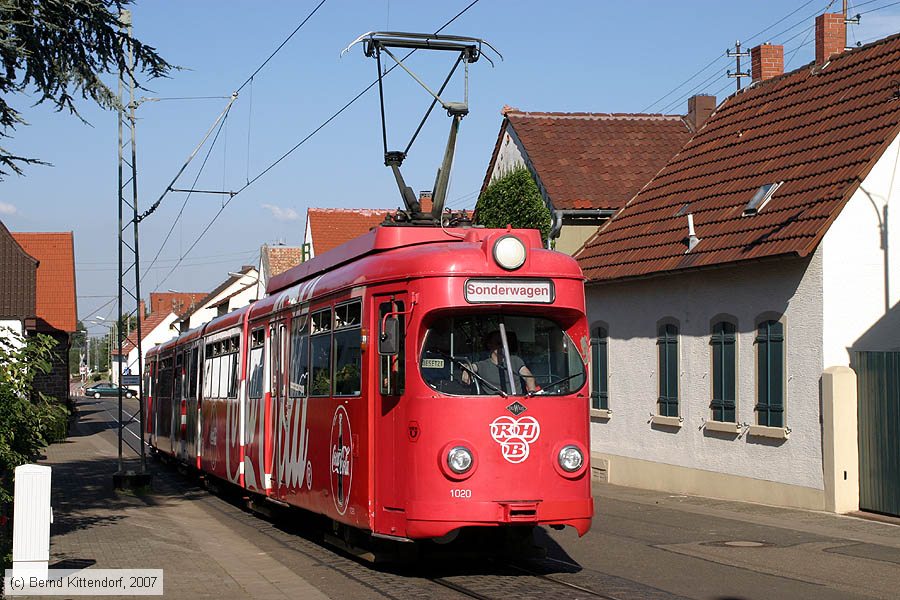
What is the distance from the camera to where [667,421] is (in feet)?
70.4

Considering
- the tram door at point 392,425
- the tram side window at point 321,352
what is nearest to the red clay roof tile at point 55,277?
the tram side window at point 321,352

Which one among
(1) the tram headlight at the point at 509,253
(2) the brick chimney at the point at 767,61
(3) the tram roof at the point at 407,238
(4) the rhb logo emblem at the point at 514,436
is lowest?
(4) the rhb logo emblem at the point at 514,436

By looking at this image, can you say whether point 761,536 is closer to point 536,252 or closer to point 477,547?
point 477,547

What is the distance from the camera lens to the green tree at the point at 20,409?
9875 millimetres

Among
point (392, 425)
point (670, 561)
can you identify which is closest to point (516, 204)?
point (670, 561)

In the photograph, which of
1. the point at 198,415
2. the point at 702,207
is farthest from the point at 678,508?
the point at 198,415

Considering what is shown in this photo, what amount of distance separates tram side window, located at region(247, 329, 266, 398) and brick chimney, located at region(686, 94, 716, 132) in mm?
18940

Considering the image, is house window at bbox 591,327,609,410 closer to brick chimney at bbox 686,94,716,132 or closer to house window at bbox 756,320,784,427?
house window at bbox 756,320,784,427

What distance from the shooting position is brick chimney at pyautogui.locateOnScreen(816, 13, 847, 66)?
23.5 metres

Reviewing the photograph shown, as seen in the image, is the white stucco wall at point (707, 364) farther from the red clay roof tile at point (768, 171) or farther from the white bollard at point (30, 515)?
the white bollard at point (30, 515)

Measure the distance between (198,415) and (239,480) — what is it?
4.89 meters

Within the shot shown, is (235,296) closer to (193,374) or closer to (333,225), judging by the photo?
(333,225)

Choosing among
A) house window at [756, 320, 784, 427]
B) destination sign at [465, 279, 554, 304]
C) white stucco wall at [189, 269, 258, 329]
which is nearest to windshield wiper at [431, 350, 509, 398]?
destination sign at [465, 279, 554, 304]

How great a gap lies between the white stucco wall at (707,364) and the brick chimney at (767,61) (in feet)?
21.9
